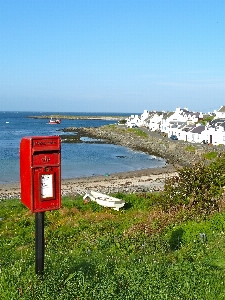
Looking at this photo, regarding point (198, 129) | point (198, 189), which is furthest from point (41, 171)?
point (198, 129)

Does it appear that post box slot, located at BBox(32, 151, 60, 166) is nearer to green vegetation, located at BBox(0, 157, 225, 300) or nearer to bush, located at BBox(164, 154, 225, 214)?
green vegetation, located at BBox(0, 157, 225, 300)

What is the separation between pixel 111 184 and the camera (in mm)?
26125

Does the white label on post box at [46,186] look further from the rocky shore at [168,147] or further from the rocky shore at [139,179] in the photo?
the rocky shore at [168,147]

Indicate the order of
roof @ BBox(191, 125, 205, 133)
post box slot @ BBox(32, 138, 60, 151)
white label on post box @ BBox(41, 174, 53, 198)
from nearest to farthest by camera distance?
post box slot @ BBox(32, 138, 60, 151) → white label on post box @ BBox(41, 174, 53, 198) → roof @ BBox(191, 125, 205, 133)

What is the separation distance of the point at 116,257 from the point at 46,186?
262 cm

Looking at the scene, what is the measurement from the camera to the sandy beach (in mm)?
22913

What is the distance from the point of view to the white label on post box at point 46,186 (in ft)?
15.5

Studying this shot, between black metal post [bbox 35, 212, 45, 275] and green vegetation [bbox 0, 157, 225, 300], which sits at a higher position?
black metal post [bbox 35, 212, 45, 275]

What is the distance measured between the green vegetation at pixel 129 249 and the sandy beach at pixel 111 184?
8.82 meters

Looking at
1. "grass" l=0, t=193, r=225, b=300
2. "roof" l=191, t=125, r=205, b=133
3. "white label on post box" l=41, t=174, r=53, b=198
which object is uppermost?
"white label on post box" l=41, t=174, r=53, b=198

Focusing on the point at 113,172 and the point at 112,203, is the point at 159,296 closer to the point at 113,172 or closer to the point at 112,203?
the point at 112,203

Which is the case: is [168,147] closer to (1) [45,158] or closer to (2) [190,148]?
(2) [190,148]

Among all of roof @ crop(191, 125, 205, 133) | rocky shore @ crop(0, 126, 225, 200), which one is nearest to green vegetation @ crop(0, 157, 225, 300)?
rocky shore @ crop(0, 126, 225, 200)

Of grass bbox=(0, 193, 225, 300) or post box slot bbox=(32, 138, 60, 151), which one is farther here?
grass bbox=(0, 193, 225, 300)
